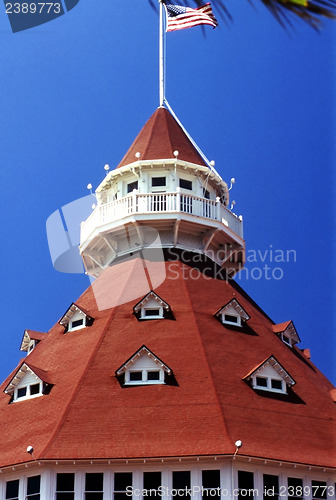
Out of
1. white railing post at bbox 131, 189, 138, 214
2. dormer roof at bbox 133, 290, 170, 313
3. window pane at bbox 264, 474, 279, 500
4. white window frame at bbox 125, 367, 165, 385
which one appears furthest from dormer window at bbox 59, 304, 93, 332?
window pane at bbox 264, 474, 279, 500

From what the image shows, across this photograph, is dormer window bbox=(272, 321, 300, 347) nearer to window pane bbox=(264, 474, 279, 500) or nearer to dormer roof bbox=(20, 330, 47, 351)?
window pane bbox=(264, 474, 279, 500)

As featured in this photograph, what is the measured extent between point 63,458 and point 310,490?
333 inches

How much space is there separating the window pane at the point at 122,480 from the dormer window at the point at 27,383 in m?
5.51

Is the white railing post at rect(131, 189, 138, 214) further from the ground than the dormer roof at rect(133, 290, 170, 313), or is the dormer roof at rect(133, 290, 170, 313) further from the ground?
the white railing post at rect(131, 189, 138, 214)

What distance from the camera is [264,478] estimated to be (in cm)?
2594

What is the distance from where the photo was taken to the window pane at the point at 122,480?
25.4m

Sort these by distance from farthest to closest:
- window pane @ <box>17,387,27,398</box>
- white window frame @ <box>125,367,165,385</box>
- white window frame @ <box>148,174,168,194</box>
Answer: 1. white window frame @ <box>148,174,168,194</box>
2. window pane @ <box>17,387,27,398</box>
3. white window frame @ <box>125,367,165,385</box>

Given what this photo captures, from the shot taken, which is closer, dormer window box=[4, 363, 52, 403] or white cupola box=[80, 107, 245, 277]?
dormer window box=[4, 363, 52, 403]

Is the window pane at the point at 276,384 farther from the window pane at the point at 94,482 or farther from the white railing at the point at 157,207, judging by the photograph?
the white railing at the point at 157,207

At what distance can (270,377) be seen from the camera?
2942 centimetres

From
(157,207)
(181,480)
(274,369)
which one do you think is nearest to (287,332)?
(274,369)

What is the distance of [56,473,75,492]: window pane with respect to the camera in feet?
83.6

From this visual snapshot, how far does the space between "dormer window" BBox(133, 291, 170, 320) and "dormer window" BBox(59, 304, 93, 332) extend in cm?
241

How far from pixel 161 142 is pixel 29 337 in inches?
489
